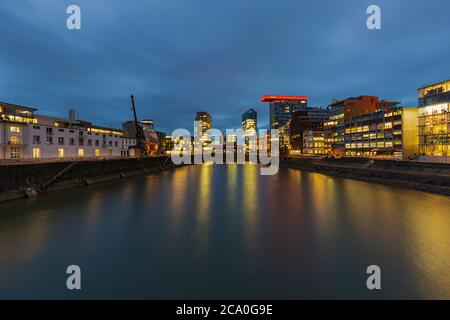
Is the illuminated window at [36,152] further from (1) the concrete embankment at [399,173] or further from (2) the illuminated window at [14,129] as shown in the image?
(1) the concrete embankment at [399,173]

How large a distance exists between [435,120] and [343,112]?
197ft

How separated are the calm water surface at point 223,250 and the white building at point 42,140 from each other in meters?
25.2

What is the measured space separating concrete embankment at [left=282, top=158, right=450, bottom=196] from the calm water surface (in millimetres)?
12281

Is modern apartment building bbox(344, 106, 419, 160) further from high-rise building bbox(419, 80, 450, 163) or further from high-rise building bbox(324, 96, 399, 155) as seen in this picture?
high-rise building bbox(419, 80, 450, 163)

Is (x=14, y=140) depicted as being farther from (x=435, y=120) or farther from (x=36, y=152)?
(x=435, y=120)

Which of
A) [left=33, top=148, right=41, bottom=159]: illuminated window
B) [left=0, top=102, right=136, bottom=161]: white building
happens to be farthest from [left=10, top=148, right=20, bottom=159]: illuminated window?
[left=33, top=148, right=41, bottom=159]: illuminated window

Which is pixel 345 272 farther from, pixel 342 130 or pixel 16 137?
pixel 342 130

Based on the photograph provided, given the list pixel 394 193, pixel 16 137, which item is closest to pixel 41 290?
A: pixel 394 193

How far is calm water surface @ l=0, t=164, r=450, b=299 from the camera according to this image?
32.4 ft

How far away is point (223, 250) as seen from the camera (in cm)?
1384

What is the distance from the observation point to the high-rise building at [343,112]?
110m

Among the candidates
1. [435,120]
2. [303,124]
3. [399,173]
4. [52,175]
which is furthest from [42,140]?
[303,124]

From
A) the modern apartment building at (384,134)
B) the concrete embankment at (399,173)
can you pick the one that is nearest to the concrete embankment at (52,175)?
the concrete embankment at (399,173)

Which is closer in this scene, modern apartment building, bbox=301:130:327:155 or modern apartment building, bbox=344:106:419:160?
modern apartment building, bbox=344:106:419:160
